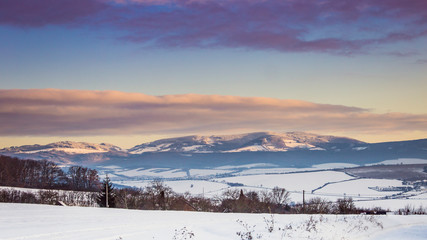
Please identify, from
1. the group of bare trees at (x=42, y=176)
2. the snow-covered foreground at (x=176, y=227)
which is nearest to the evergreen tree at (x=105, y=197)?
the snow-covered foreground at (x=176, y=227)

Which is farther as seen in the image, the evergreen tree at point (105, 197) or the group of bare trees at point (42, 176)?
the group of bare trees at point (42, 176)

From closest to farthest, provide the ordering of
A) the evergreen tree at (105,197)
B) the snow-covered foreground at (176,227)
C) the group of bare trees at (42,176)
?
the snow-covered foreground at (176,227) < the evergreen tree at (105,197) < the group of bare trees at (42,176)

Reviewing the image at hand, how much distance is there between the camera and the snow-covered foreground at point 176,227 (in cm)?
2672

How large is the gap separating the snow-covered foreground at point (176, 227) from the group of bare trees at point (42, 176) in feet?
440

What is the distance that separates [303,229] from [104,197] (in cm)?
5000

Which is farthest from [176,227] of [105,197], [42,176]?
[42,176]

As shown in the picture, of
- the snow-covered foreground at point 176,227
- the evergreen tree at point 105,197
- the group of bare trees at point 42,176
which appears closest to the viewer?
the snow-covered foreground at point 176,227

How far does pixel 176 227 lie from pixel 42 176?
16090cm

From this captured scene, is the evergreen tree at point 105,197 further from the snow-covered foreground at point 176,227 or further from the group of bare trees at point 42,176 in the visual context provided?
the group of bare trees at point 42,176

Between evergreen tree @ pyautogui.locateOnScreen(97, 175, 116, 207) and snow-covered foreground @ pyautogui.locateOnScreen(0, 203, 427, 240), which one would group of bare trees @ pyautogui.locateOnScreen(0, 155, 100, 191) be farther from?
snow-covered foreground @ pyautogui.locateOnScreen(0, 203, 427, 240)

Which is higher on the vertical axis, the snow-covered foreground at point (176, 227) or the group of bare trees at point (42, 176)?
the group of bare trees at point (42, 176)

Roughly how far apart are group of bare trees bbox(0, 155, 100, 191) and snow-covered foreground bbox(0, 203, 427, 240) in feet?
440

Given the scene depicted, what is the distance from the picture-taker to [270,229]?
106ft

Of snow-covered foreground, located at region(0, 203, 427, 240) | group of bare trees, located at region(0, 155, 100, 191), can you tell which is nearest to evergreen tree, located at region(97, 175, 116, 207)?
snow-covered foreground, located at region(0, 203, 427, 240)
